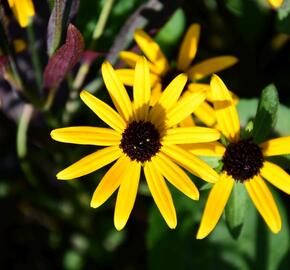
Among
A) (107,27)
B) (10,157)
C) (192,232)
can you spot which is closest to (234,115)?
(192,232)

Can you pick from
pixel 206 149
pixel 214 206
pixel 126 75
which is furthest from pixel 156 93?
pixel 214 206

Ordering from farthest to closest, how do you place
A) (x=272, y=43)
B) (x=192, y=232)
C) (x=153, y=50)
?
(x=272, y=43), (x=192, y=232), (x=153, y=50)

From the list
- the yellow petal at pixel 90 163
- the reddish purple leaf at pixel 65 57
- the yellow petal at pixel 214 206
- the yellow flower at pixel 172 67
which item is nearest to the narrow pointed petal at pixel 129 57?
the yellow flower at pixel 172 67

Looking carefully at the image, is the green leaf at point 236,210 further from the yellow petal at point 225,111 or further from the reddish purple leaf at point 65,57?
the reddish purple leaf at point 65,57

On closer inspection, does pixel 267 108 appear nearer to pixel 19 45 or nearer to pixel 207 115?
pixel 207 115

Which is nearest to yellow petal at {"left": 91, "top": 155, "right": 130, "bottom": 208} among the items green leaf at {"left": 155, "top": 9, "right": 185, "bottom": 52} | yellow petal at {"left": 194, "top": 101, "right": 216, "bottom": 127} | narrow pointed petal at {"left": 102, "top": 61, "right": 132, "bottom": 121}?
narrow pointed petal at {"left": 102, "top": 61, "right": 132, "bottom": 121}

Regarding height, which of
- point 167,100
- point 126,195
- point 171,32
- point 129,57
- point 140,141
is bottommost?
point 126,195

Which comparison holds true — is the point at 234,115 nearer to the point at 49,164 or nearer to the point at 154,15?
the point at 154,15

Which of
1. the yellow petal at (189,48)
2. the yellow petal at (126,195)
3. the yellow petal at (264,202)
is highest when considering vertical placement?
the yellow petal at (189,48)
